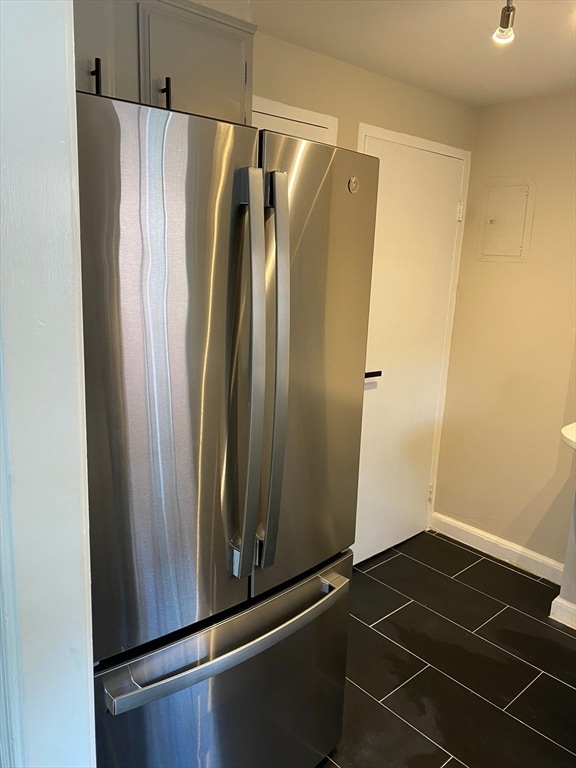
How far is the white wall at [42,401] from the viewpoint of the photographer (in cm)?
52

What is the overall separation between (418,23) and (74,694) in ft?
7.07

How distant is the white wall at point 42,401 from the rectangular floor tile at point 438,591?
7.67 ft

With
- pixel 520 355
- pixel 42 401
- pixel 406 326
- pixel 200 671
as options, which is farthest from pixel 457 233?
pixel 42 401

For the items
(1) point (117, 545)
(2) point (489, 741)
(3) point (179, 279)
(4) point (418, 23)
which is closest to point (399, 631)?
(2) point (489, 741)

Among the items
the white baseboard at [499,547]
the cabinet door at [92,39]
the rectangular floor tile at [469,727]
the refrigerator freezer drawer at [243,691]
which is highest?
the cabinet door at [92,39]

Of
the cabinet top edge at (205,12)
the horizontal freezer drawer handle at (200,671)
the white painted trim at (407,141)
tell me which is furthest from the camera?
the white painted trim at (407,141)

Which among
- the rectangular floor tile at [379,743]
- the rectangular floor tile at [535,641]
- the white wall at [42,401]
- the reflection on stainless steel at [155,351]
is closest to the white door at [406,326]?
the rectangular floor tile at [535,641]

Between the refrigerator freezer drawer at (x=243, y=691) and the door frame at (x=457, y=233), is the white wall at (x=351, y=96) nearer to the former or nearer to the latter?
the door frame at (x=457, y=233)

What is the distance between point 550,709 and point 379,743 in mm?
680

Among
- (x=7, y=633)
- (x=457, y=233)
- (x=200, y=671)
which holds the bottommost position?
(x=200, y=671)

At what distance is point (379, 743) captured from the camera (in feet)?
6.35

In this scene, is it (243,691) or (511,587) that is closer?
(243,691)

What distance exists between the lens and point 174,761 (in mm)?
1332

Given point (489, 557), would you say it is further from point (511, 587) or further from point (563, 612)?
point (563, 612)
